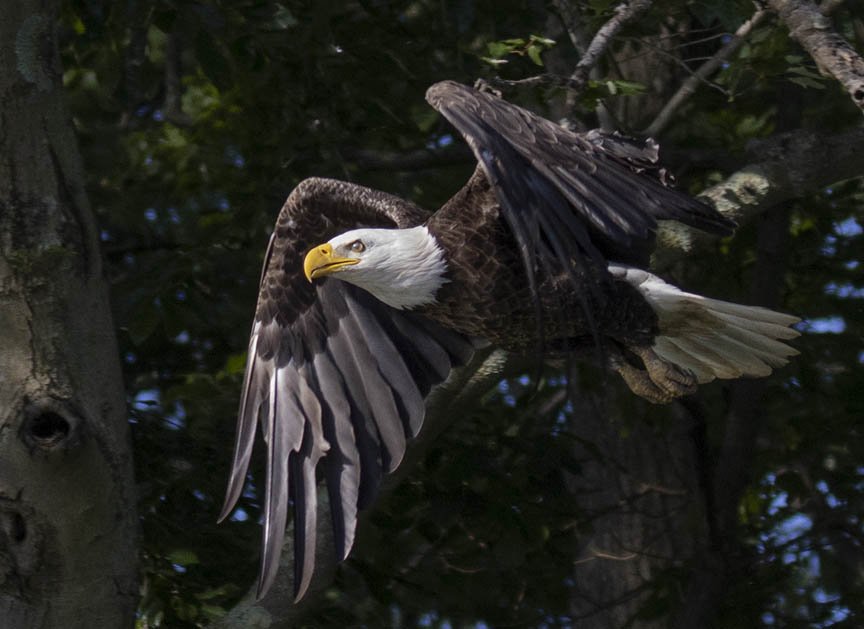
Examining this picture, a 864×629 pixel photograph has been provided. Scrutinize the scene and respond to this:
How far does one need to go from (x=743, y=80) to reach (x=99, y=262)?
5.61 ft

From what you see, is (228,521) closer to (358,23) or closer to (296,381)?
(296,381)

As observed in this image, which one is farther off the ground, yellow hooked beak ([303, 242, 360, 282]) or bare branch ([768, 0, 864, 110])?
yellow hooked beak ([303, 242, 360, 282])

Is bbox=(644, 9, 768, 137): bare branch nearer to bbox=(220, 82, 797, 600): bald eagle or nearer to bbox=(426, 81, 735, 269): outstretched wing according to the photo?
bbox=(220, 82, 797, 600): bald eagle

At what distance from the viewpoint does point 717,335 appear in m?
3.74

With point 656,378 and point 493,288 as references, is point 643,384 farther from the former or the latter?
point 493,288


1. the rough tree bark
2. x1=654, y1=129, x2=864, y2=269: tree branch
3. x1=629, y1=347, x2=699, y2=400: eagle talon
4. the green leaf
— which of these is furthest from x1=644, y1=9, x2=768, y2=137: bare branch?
the green leaf

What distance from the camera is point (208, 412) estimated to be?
4.24 meters

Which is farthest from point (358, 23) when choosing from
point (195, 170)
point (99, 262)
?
point (99, 262)

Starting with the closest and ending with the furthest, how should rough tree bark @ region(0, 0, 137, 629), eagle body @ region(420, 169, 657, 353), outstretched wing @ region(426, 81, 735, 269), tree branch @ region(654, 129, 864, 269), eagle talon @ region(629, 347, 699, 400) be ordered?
outstretched wing @ region(426, 81, 735, 269) < rough tree bark @ region(0, 0, 137, 629) < eagle body @ region(420, 169, 657, 353) < tree branch @ region(654, 129, 864, 269) < eagle talon @ region(629, 347, 699, 400)

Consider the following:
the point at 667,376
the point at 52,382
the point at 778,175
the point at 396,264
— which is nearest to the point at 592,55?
the point at 396,264

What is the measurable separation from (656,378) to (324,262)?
0.92 metres

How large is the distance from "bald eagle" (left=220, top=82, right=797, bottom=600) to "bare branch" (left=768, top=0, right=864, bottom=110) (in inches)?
18.2

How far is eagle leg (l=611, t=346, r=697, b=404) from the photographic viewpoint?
3615mm

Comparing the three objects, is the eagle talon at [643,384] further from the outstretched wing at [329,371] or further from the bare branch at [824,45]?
the bare branch at [824,45]
